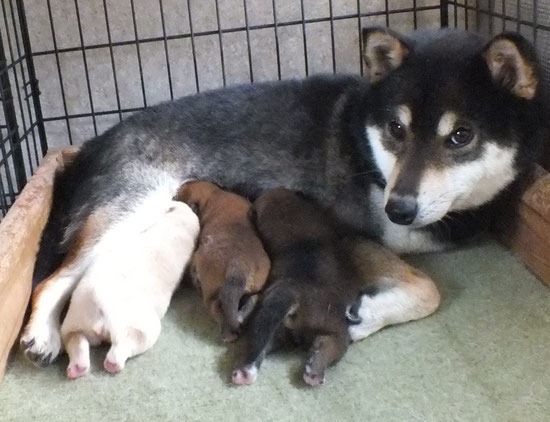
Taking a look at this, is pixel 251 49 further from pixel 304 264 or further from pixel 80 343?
pixel 80 343

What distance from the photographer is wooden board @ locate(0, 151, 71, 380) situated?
4.64 ft

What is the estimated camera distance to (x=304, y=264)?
1420 mm

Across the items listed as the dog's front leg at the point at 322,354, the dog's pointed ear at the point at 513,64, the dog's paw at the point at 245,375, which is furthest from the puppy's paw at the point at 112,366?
the dog's pointed ear at the point at 513,64

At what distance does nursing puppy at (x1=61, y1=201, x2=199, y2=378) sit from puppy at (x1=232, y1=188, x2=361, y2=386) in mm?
225

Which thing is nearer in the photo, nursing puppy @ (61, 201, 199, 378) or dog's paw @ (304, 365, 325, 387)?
dog's paw @ (304, 365, 325, 387)

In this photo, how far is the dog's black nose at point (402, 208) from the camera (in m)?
1.46

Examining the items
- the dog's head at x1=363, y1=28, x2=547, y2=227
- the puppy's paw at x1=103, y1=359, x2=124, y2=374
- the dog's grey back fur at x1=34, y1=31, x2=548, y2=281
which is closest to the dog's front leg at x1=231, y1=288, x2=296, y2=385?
the puppy's paw at x1=103, y1=359, x2=124, y2=374

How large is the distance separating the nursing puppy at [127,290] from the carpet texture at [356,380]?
5 centimetres

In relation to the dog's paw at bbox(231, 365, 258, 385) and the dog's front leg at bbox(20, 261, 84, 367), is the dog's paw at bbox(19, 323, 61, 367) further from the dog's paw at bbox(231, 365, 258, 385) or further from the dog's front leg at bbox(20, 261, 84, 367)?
the dog's paw at bbox(231, 365, 258, 385)

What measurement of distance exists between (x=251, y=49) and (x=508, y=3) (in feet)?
2.98

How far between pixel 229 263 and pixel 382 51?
0.66 meters

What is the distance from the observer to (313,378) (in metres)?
1.25

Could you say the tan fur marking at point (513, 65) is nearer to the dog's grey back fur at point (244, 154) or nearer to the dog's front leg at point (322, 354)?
the dog's grey back fur at point (244, 154)

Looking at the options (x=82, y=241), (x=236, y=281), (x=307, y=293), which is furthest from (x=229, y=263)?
(x=82, y=241)
